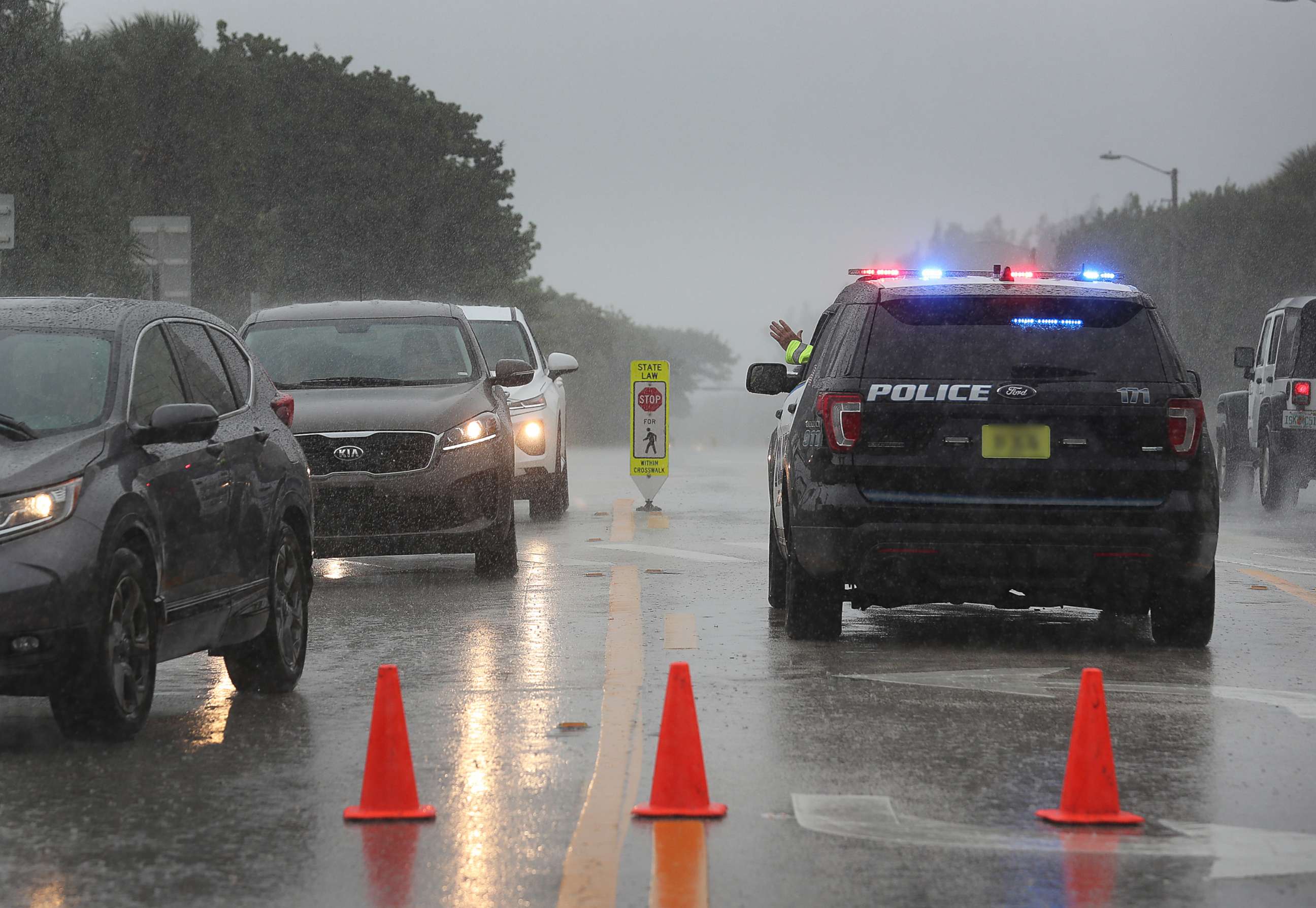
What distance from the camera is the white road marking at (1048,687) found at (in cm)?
840

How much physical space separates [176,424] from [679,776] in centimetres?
253

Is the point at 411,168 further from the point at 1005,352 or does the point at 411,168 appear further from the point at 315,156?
the point at 1005,352

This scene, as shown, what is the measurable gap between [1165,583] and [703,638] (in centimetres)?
218

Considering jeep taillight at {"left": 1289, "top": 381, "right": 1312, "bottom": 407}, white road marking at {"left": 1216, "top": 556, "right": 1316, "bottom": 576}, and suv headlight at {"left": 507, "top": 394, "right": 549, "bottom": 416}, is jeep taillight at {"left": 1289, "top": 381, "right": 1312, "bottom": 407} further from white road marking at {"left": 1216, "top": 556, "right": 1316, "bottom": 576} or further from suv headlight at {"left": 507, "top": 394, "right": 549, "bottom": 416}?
suv headlight at {"left": 507, "top": 394, "right": 549, "bottom": 416}

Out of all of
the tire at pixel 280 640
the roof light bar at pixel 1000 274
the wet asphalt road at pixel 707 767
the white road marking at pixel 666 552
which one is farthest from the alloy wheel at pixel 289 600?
the white road marking at pixel 666 552

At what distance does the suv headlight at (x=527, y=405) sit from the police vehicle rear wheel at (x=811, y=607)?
9.02 m

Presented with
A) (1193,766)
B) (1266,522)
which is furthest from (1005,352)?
(1266,522)

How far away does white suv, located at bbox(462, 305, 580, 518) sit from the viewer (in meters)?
19.0

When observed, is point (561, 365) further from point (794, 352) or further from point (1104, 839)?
point (1104, 839)

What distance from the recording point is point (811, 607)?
1002 cm

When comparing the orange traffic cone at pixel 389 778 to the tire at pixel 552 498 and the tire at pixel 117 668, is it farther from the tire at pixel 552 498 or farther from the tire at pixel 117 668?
the tire at pixel 552 498

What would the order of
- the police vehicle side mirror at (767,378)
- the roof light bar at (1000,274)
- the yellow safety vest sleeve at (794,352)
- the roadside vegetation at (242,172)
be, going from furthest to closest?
1. the roadside vegetation at (242,172)
2. the yellow safety vest sleeve at (794,352)
3. the police vehicle side mirror at (767,378)
4. the roof light bar at (1000,274)

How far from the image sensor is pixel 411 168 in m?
69.8

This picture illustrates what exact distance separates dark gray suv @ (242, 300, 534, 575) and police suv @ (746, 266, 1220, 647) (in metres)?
4.04
